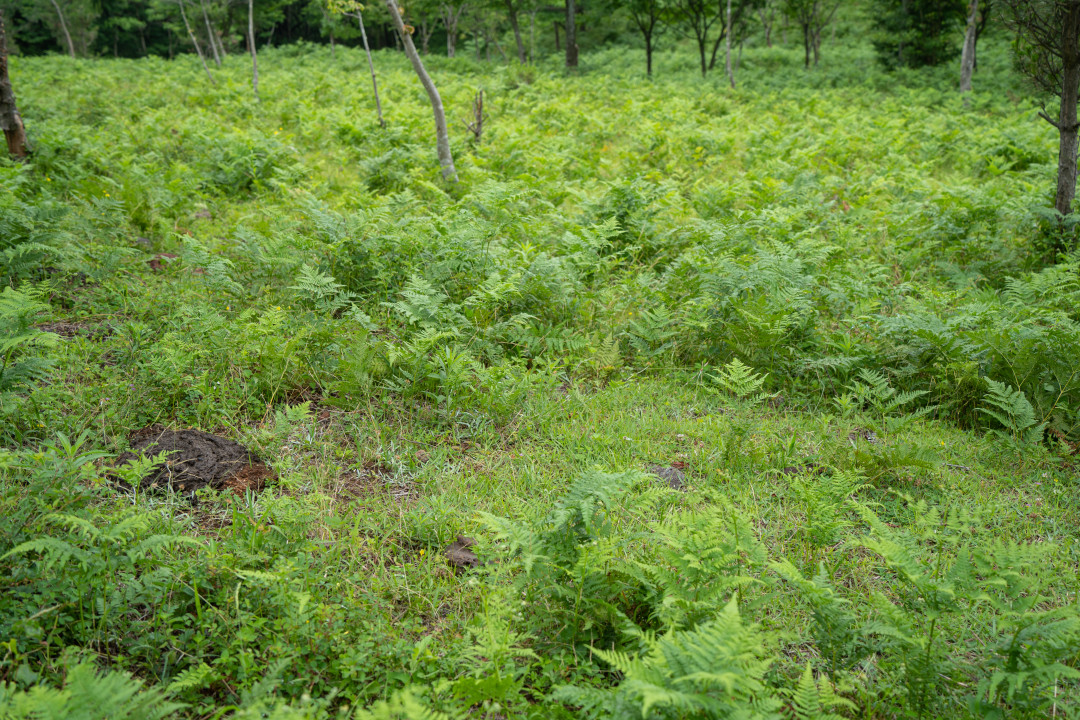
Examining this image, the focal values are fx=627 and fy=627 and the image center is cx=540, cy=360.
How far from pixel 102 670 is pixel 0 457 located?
1184 mm

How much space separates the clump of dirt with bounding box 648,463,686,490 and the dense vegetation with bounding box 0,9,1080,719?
58mm

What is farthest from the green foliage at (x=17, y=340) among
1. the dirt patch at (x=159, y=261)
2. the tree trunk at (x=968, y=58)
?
the tree trunk at (x=968, y=58)

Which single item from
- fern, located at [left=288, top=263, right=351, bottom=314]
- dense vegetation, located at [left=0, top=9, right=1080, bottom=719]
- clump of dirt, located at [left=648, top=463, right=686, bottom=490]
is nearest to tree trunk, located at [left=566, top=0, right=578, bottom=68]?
dense vegetation, located at [left=0, top=9, right=1080, bottom=719]

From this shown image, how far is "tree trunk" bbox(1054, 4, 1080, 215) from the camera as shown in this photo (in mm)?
6414

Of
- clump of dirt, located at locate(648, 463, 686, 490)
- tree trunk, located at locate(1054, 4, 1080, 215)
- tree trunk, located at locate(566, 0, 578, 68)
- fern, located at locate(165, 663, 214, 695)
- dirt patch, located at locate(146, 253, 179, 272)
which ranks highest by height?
tree trunk, located at locate(566, 0, 578, 68)

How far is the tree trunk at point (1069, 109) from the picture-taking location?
6414 mm

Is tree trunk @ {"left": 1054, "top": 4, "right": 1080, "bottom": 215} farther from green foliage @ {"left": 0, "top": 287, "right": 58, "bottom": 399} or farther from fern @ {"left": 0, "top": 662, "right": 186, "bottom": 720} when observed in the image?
green foliage @ {"left": 0, "top": 287, "right": 58, "bottom": 399}

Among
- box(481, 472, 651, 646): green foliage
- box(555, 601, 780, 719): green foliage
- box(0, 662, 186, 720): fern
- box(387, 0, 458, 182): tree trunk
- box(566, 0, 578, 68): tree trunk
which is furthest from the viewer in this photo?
box(566, 0, 578, 68): tree trunk

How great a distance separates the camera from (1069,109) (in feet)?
21.5

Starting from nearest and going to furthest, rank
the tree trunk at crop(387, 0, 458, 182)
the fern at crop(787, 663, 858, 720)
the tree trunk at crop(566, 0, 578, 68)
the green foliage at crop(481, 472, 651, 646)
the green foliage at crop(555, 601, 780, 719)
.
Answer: the green foliage at crop(555, 601, 780, 719) → the fern at crop(787, 663, 858, 720) → the green foliage at crop(481, 472, 651, 646) → the tree trunk at crop(387, 0, 458, 182) → the tree trunk at crop(566, 0, 578, 68)

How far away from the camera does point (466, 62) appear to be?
2677 centimetres

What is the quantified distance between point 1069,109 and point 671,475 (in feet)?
20.9

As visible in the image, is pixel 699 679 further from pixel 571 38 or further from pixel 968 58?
pixel 571 38

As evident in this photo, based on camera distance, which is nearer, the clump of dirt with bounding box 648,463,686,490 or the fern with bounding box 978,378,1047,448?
the clump of dirt with bounding box 648,463,686,490
